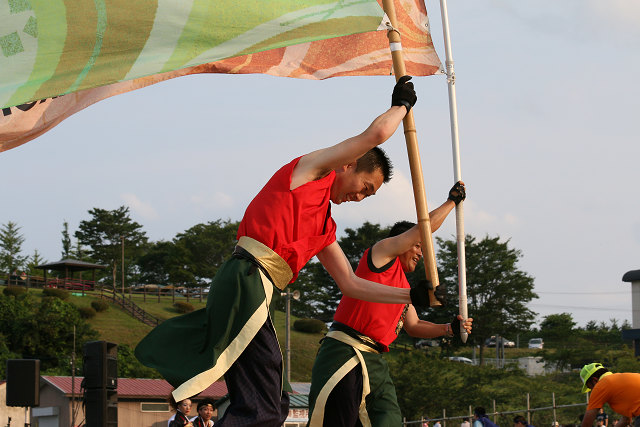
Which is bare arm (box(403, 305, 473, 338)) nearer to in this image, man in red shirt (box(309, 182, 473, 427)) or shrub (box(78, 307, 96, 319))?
man in red shirt (box(309, 182, 473, 427))

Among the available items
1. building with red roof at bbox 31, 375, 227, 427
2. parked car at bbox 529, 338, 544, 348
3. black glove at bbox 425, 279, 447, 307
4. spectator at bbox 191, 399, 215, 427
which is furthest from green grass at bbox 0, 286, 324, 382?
black glove at bbox 425, 279, 447, 307

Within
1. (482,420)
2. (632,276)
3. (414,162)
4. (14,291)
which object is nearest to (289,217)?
(414,162)

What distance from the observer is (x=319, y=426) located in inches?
221

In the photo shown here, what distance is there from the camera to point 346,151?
4.05m

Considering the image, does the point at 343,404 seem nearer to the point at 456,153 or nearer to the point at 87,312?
the point at 456,153

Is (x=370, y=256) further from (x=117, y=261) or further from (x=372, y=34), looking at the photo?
(x=117, y=261)

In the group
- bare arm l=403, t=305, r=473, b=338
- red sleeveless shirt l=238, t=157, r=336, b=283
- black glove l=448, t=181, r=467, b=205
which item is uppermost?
black glove l=448, t=181, r=467, b=205

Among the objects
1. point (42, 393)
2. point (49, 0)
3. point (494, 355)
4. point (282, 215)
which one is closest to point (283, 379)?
point (282, 215)

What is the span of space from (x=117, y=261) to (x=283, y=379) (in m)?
80.4

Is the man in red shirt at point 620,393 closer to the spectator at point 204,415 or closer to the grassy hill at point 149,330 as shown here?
the spectator at point 204,415

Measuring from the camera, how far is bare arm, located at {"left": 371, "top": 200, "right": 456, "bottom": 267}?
18.4ft

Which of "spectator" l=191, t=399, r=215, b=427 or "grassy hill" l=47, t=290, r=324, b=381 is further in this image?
"grassy hill" l=47, t=290, r=324, b=381

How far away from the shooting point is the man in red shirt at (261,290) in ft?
12.6

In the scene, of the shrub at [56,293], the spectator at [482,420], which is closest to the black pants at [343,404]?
the spectator at [482,420]
